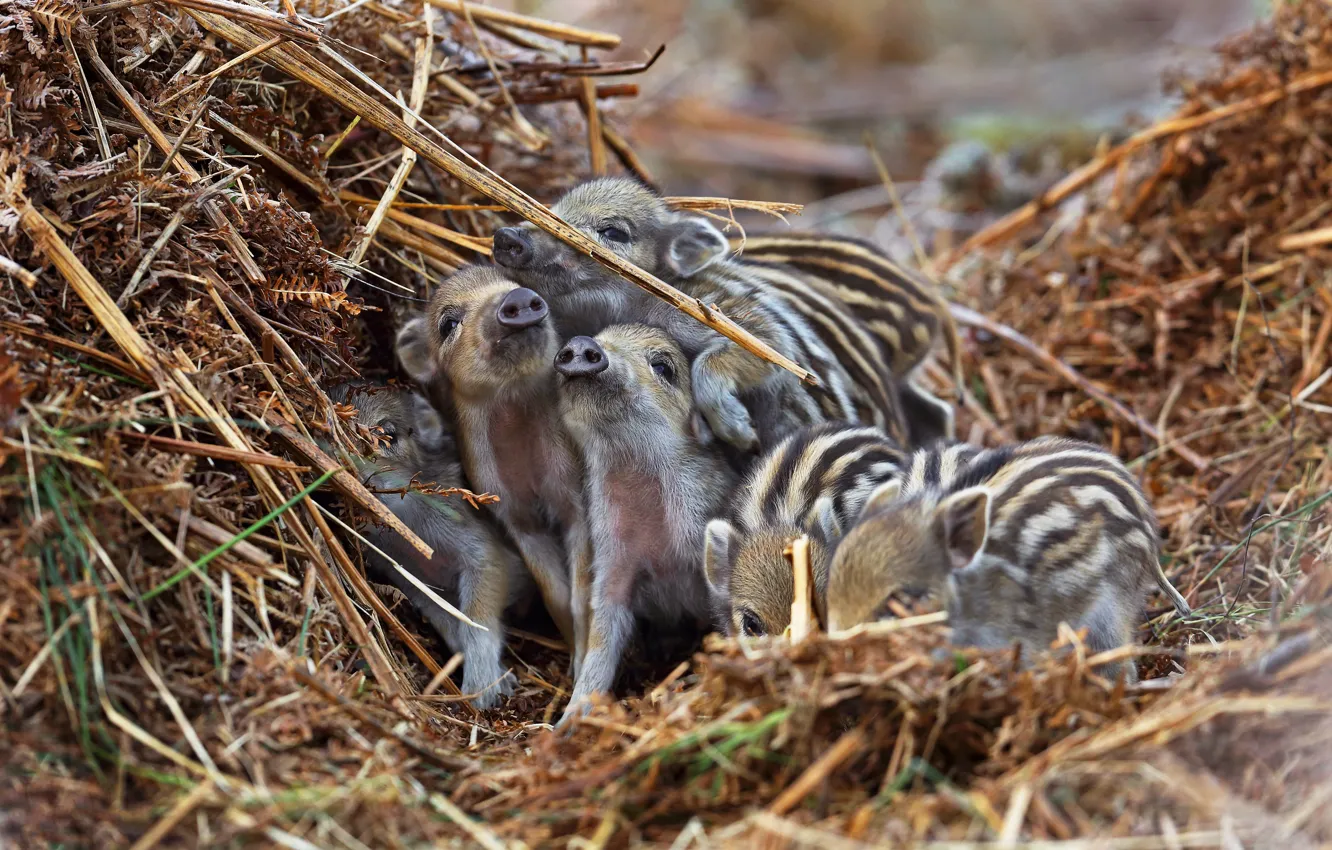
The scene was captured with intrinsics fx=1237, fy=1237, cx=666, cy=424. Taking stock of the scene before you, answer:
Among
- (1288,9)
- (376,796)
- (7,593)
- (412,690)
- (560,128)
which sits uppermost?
(1288,9)

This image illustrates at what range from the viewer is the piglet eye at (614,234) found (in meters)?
4.62

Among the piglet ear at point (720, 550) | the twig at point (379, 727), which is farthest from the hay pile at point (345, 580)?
the piglet ear at point (720, 550)

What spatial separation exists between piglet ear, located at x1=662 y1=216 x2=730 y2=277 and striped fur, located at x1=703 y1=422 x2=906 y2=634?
2.97 feet

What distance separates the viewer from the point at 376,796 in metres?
2.68

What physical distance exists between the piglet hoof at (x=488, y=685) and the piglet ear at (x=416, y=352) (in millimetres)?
1076

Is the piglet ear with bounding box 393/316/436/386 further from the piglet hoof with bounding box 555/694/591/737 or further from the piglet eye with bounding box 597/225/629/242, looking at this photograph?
the piglet hoof with bounding box 555/694/591/737

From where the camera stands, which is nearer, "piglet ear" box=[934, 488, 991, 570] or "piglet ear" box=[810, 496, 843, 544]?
"piglet ear" box=[934, 488, 991, 570]

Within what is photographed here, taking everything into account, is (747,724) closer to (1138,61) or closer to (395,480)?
(395,480)

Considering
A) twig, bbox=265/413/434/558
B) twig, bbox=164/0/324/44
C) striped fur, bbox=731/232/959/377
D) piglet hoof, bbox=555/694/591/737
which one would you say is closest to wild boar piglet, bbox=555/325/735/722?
piglet hoof, bbox=555/694/591/737

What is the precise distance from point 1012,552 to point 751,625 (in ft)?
2.60

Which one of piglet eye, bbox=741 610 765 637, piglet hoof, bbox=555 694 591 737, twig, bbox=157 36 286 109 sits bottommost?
piglet hoof, bbox=555 694 591 737

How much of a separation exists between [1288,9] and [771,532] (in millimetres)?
4192

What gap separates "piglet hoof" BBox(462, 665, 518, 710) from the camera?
3.97 meters

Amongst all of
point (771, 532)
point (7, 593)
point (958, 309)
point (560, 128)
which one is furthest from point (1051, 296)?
point (7, 593)
